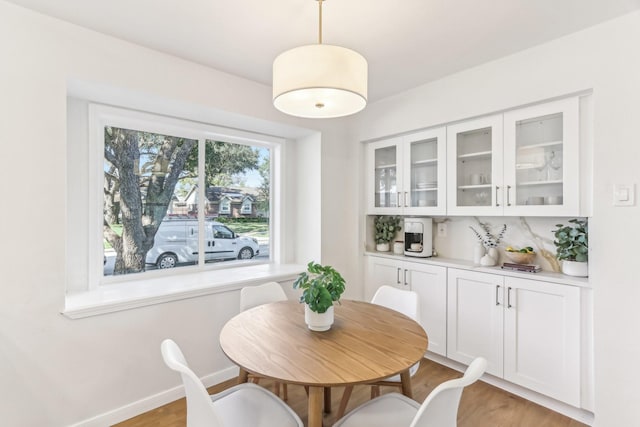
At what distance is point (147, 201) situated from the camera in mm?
2693

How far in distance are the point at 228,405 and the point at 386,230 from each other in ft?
7.81

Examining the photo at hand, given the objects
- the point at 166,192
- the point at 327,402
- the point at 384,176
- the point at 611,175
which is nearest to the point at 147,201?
the point at 166,192

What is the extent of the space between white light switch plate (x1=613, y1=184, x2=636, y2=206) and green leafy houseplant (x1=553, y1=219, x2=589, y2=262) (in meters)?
0.30

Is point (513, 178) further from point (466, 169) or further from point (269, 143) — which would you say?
point (269, 143)

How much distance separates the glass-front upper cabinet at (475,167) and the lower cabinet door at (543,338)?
0.63m

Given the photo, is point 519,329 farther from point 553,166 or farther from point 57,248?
point 57,248

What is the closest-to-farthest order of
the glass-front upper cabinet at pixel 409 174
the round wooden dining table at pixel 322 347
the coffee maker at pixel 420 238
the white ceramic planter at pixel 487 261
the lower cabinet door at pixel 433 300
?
1. the round wooden dining table at pixel 322 347
2. the white ceramic planter at pixel 487 261
3. the lower cabinet door at pixel 433 300
4. the glass-front upper cabinet at pixel 409 174
5. the coffee maker at pixel 420 238

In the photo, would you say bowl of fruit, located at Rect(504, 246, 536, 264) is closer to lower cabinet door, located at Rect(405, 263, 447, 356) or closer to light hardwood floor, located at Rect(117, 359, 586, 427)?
lower cabinet door, located at Rect(405, 263, 447, 356)

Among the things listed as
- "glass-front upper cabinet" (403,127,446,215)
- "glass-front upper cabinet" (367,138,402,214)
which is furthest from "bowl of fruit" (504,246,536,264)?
"glass-front upper cabinet" (367,138,402,214)

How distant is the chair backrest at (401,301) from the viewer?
6.80 ft

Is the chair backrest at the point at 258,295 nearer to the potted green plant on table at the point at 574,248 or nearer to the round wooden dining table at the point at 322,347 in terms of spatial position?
the round wooden dining table at the point at 322,347

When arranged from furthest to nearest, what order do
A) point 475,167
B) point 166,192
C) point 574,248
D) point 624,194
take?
point 166,192
point 475,167
point 574,248
point 624,194

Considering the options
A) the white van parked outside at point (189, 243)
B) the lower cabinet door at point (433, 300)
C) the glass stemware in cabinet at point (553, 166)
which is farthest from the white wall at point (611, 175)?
the white van parked outside at point (189, 243)

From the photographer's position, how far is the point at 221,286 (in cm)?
252
